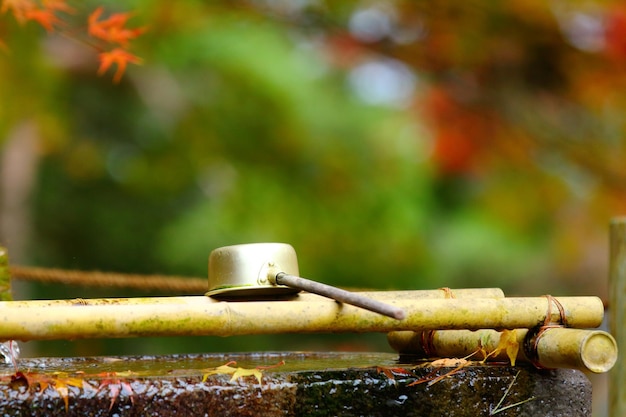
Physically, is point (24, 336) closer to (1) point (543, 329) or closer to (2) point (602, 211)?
(1) point (543, 329)

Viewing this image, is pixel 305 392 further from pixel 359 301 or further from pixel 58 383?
pixel 58 383

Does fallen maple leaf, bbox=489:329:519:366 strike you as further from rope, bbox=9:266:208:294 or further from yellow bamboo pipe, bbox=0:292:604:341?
rope, bbox=9:266:208:294

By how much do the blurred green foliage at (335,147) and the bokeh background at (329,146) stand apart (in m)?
0.02

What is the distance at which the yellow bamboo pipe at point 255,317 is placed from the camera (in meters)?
1.41

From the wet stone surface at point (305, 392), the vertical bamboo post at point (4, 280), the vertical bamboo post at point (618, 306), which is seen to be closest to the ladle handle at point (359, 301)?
the wet stone surface at point (305, 392)

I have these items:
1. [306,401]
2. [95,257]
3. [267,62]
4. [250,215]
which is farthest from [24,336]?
[95,257]

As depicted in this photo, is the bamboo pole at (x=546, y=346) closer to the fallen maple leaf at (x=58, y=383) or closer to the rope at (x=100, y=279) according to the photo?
the fallen maple leaf at (x=58, y=383)

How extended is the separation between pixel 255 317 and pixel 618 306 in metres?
1.38

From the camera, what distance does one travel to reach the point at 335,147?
6.26 metres

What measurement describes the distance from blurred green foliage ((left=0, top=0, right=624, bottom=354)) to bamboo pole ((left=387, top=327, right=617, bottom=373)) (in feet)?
11.9

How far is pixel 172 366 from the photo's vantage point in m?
2.05

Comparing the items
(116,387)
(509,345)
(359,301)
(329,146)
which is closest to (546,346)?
(509,345)

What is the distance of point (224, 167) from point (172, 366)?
14.7 feet

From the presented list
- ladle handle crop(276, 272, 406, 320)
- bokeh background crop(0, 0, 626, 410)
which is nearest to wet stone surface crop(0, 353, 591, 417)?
ladle handle crop(276, 272, 406, 320)
